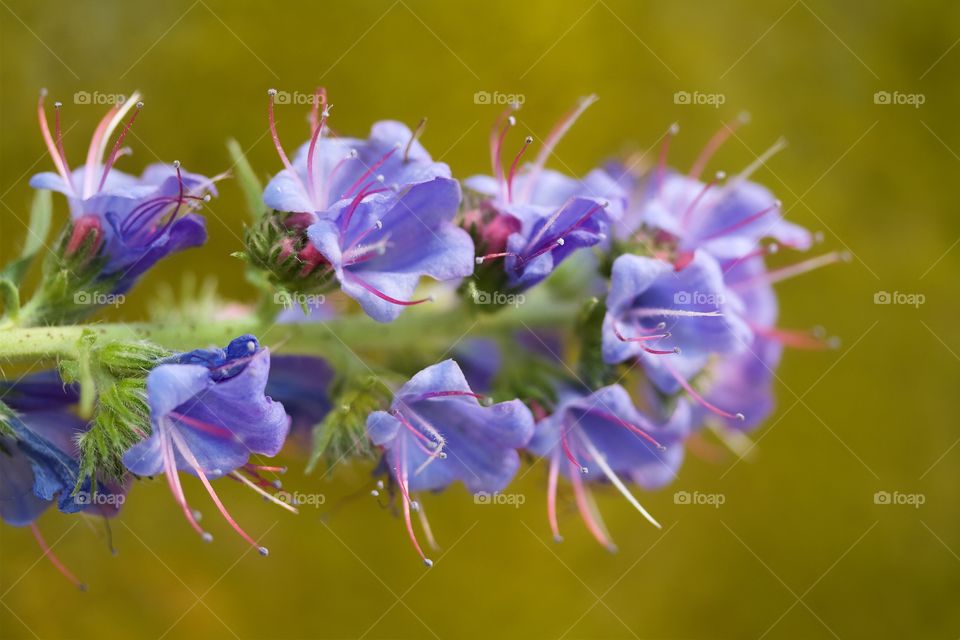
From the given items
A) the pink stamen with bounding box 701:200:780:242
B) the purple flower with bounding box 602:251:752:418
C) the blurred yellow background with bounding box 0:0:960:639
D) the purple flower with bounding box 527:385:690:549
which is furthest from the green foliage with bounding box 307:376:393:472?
the blurred yellow background with bounding box 0:0:960:639

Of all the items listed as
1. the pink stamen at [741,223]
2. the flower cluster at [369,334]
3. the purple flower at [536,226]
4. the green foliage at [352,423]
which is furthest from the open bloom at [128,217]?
the pink stamen at [741,223]

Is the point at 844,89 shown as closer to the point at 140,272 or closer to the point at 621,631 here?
the point at 621,631

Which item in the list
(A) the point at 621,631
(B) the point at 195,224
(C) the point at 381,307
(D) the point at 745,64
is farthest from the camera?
(D) the point at 745,64

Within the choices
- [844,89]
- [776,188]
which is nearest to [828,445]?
[776,188]

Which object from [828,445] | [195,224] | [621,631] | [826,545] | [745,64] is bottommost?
[621,631]

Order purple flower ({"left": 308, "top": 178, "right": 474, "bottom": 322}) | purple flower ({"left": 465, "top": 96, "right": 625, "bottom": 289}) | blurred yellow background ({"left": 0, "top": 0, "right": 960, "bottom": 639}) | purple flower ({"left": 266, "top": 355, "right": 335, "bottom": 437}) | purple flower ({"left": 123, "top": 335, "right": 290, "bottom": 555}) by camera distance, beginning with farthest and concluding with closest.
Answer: blurred yellow background ({"left": 0, "top": 0, "right": 960, "bottom": 639})
purple flower ({"left": 266, "top": 355, "right": 335, "bottom": 437})
purple flower ({"left": 465, "top": 96, "right": 625, "bottom": 289})
purple flower ({"left": 308, "top": 178, "right": 474, "bottom": 322})
purple flower ({"left": 123, "top": 335, "right": 290, "bottom": 555})

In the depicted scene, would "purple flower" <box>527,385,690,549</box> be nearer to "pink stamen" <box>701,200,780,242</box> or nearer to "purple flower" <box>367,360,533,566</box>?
"purple flower" <box>367,360,533,566</box>

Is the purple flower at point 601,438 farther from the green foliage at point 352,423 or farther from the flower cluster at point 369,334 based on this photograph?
the green foliage at point 352,423

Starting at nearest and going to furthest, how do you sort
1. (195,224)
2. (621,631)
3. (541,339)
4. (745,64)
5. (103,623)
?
(195,224)
(541,339)
(103,623)
(621,631)
(745,64)
